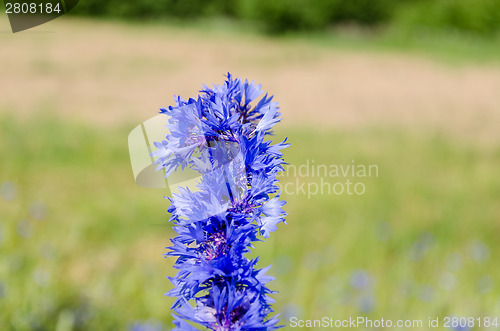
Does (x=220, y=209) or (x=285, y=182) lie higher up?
(x=285, y=182)

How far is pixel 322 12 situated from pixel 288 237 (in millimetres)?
19631

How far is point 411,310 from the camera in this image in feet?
8.68

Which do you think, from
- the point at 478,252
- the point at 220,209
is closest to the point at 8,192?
the point at 478,252

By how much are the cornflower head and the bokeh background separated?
1065mm

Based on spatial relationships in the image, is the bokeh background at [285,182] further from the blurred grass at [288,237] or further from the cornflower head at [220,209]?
the cornflower head at [220,209]

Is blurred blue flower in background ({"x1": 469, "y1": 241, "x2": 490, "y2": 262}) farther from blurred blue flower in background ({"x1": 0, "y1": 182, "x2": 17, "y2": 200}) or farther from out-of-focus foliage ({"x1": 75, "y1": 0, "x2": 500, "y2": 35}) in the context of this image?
out-of-focus foliage ({"x1": 75, "y1": 0, "x2": 500, "y2": 35})

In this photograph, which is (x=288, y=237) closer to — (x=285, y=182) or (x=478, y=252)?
(x=478, y=252)

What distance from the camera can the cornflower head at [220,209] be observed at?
25.6 inches

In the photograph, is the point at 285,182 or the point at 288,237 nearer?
the point at 288,237

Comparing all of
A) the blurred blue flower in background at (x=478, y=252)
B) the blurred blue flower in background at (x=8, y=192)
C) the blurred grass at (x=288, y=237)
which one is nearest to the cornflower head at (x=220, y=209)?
the blurred grass at (x=288, y=237)

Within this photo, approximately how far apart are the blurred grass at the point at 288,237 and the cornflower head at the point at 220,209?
104 cm

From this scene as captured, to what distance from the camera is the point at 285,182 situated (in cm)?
538

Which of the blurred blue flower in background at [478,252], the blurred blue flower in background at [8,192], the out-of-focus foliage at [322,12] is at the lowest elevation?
the blurred blue flower in background at [478,252]

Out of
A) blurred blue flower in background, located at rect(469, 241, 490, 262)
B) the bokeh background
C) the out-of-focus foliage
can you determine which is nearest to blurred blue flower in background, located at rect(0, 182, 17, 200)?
the bokeh background
